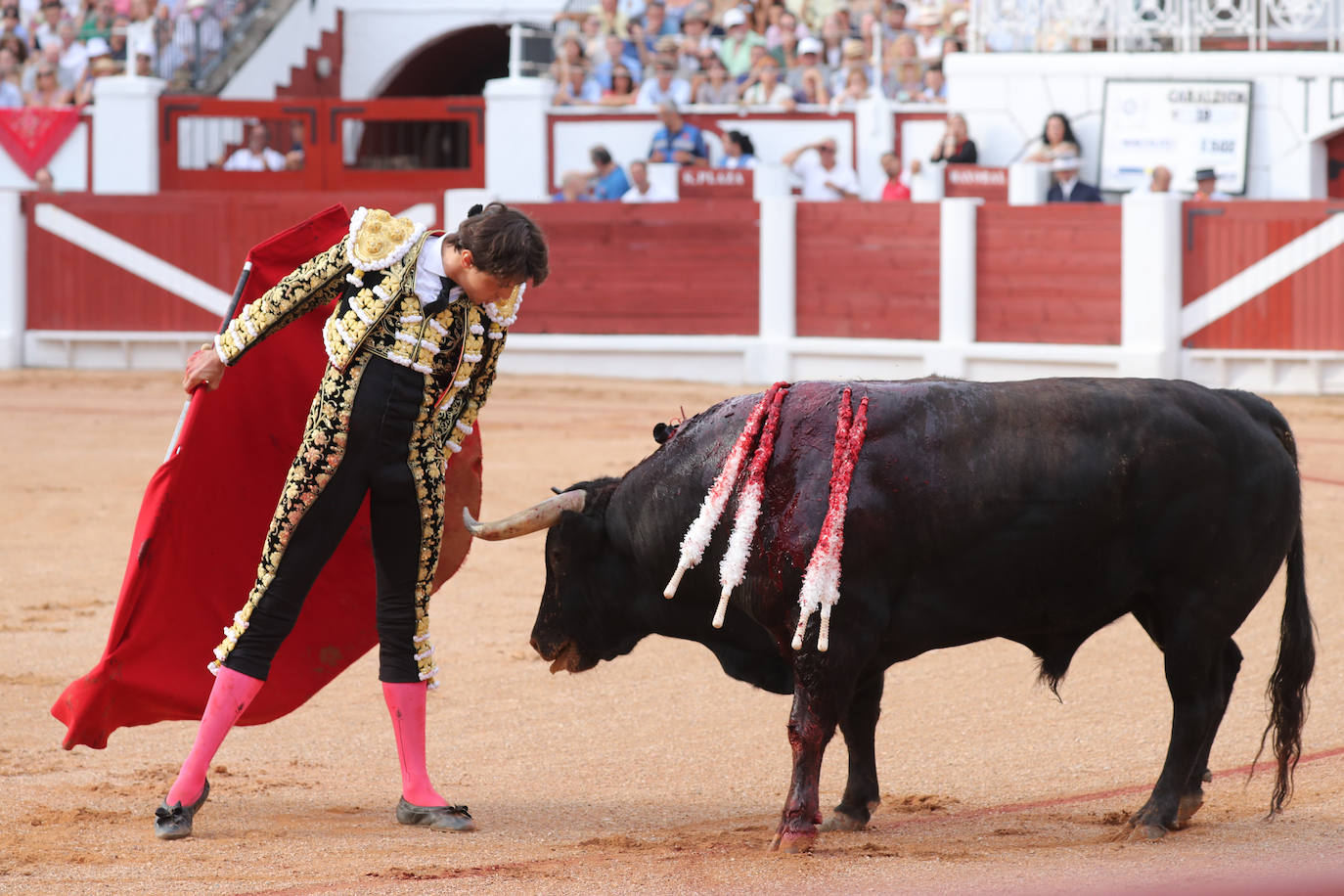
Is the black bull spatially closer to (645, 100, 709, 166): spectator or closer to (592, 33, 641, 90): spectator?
(645, 100, 709, 166): spectator

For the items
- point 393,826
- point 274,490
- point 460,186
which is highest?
point 460,186

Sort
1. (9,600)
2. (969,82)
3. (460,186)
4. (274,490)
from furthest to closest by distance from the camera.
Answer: (460,186)
(969,82)
(9,600)
(274,490)

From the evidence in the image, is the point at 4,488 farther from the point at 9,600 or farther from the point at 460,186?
the point at 460,186

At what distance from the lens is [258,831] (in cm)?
353

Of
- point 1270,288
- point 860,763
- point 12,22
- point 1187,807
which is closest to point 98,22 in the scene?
point 12,22

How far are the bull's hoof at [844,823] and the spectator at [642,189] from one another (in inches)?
379

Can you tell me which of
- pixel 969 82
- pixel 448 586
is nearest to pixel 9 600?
pixel 448 586

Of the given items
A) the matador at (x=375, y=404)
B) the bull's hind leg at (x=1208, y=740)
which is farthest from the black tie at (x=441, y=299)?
the bull's hind leg at (x=1208, y=740)

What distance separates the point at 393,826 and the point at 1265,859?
1654 mm

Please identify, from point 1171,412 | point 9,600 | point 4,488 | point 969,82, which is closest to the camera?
point 1171,412

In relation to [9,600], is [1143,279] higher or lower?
higher

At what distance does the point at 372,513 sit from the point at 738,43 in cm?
1205

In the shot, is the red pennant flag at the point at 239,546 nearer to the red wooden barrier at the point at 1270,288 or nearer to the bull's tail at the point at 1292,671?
the bull's tail at the point at 1292,671

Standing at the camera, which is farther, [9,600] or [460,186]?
[460,186]
